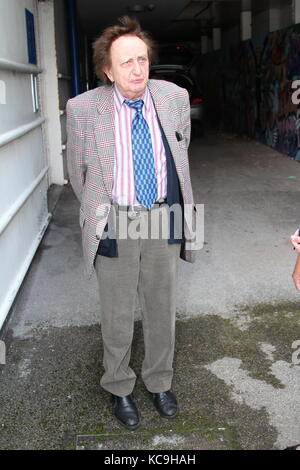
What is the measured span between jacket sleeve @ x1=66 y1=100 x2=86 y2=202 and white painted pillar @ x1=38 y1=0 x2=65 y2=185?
5.00 metres

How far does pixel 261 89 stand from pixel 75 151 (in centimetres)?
1093

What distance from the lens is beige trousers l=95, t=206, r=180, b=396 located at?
2.63 metres

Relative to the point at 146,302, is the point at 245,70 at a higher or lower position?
higher

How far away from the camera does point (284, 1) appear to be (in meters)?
13.0

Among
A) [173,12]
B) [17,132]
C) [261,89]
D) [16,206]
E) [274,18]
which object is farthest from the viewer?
[173,12]

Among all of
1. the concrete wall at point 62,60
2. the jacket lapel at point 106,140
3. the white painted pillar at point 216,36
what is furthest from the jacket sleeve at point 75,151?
the white painted pillar at point 216,36

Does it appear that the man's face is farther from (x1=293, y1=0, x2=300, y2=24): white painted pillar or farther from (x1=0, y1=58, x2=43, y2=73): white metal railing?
(x1=293, y1=0, x2=300, y2=24): white painted pillar

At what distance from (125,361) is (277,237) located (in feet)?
10.6

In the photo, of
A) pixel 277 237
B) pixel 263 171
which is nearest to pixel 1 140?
pixel 277 237

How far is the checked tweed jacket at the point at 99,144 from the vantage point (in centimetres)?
251

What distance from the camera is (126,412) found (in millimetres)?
2760

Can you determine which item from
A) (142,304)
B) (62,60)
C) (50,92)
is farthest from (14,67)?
(62,60)

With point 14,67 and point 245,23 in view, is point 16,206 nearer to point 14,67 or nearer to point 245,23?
point 14,67
